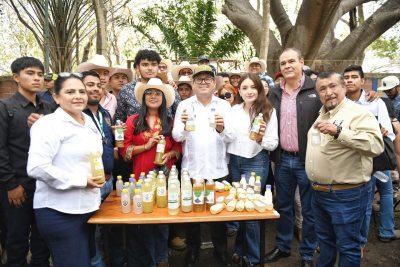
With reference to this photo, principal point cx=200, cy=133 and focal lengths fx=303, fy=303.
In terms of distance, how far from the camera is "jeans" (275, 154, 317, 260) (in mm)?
3762

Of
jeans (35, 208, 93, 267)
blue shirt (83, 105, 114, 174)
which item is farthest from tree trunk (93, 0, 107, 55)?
jeans (35, 208, 93, 267)

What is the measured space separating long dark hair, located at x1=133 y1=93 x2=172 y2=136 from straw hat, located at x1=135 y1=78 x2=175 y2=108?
0.37ft

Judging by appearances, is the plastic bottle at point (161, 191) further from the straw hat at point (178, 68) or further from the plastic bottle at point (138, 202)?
the straw hat at point (178, 68)

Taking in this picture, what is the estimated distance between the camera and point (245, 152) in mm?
3729

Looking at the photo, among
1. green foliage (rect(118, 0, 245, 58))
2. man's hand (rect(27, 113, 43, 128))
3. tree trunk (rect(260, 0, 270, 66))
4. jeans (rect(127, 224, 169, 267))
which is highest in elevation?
green foliage (rect(118, 0, 245, 58))

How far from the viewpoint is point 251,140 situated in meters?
3.70

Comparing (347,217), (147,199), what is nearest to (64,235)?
(147,199)

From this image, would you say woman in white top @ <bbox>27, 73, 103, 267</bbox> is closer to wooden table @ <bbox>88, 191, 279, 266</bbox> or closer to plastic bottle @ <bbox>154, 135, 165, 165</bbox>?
wooden table @ <bbox>88, 191, 279, 266</bbox>

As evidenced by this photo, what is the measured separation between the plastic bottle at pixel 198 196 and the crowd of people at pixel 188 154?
0.65m

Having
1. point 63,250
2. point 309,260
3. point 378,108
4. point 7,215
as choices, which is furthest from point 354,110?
point 7,215

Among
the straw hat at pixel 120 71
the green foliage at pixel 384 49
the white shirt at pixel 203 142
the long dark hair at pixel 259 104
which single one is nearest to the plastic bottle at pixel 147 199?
the white shirt at pixel 203 142

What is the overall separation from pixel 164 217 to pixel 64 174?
99cm

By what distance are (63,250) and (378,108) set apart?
3.97 meters

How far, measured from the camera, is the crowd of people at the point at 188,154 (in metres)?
2.65
